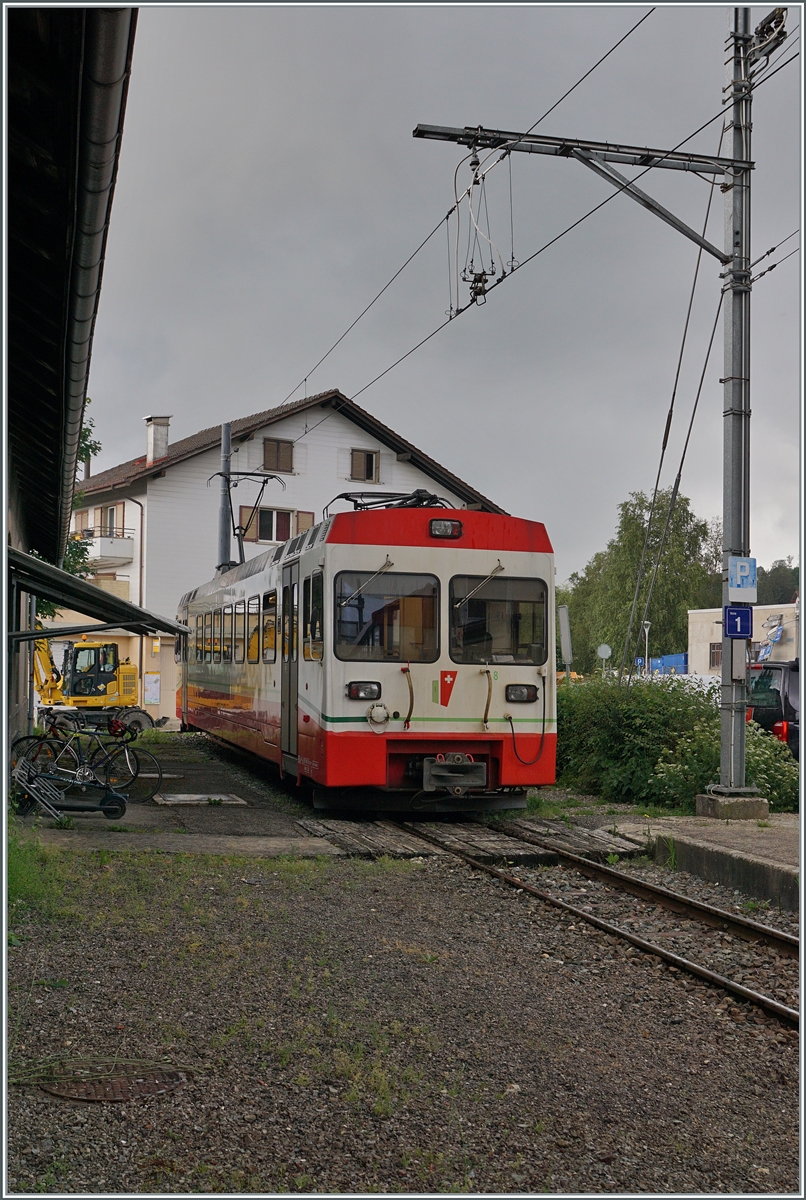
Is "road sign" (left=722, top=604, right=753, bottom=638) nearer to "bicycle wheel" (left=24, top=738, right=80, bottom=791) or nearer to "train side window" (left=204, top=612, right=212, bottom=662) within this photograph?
"bicycle wheel" (left=24, top=738, right=80, bottom=791)

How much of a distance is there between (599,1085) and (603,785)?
404 inches

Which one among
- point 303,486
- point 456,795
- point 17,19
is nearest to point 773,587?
point 303,486

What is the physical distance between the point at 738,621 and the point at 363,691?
389 cm

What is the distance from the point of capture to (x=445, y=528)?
12.5 m

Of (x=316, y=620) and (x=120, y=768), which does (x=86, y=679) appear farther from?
(x=316, y=620)

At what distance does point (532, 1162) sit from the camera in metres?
4.12

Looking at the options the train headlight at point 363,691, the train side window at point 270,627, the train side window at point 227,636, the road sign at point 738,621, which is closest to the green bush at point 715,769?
the road sign at point 738,621

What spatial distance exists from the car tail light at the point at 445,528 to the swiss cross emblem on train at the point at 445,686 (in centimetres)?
145

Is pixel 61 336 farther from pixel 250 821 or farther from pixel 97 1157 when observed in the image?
pixel 250 821

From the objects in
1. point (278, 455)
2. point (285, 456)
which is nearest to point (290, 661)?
point (278, 455)

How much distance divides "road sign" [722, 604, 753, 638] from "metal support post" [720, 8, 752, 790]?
18 cm

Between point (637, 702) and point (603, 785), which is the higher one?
point (637, 702)

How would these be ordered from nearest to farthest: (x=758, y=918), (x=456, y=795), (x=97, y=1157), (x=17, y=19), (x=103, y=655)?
(x=97, y=1157), (x=17, y=19), (x=758, y=918), (x=456, y=795), (x=103, y=655)

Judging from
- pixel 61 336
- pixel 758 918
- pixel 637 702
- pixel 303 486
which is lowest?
pixel 758 918
